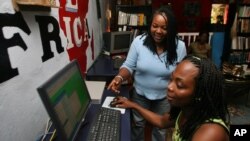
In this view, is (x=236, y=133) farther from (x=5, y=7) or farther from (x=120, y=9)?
(x=120, y=9)

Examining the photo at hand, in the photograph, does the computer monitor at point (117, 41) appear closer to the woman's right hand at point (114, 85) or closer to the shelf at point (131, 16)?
the shelf at point (131, 16)

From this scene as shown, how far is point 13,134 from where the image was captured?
1.10m

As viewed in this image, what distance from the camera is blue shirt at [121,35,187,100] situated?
1.85 m

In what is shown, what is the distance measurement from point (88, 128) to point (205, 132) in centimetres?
64

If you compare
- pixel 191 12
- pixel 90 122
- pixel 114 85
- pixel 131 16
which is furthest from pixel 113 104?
pixel 191 12

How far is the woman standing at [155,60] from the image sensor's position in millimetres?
1823

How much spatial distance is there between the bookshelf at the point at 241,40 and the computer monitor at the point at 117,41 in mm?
2453

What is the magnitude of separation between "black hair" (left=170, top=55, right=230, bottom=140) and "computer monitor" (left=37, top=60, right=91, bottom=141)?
20.0 inches

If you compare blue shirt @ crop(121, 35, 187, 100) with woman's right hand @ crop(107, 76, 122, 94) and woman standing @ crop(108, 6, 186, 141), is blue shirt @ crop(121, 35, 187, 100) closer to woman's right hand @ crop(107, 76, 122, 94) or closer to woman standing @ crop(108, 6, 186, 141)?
woman standing @ crop(108, 6, 186, 141)

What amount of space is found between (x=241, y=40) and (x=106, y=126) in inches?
182

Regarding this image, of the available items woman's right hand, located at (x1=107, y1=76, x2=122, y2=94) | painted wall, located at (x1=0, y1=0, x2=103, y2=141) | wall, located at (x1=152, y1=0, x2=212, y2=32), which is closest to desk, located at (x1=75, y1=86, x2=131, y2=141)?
woman's right hand, located at (x1=107, y1=76, x2=122, y2=94)

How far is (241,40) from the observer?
506cm

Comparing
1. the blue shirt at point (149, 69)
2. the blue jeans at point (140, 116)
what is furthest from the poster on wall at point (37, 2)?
the blue jeans at point (140, 116)

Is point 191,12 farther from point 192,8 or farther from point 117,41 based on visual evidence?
point 117,41
